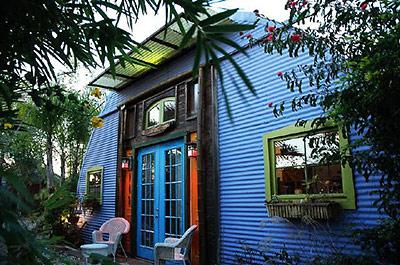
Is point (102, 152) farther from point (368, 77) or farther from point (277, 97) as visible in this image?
point (368, 77)

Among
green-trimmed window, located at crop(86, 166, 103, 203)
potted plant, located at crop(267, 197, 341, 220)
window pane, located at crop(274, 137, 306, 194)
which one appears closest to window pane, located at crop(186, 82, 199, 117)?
window pane, located at crop(274, 137, 306, 194)

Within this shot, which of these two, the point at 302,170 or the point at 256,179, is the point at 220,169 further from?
the point at 302,170

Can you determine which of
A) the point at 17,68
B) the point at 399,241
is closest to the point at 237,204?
the point at 399,241

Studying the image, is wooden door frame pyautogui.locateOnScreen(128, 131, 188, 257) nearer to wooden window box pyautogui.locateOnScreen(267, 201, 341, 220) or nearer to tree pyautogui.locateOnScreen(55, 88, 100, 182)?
tree pyautogui.locateOnScreen(55, 88, 100, 182)

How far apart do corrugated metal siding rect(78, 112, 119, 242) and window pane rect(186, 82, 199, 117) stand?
2.83m

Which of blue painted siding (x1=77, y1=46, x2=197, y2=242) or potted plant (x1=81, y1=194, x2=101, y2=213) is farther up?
blue painted siding (x1=77, y1=46, x2=197, y2=242)

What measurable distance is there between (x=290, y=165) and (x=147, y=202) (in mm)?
3489

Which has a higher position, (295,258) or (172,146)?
(172,146)

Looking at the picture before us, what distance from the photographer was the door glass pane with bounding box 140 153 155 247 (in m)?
6.54

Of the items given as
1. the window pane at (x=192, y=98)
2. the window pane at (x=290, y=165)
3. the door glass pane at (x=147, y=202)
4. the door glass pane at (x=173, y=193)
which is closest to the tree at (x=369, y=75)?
Answer: the window pane at (x=290, y=165)

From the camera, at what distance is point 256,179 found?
4.66 meters

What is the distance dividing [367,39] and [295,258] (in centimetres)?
248

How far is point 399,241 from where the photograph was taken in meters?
2.71

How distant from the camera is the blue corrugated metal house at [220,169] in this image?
3.79 m
